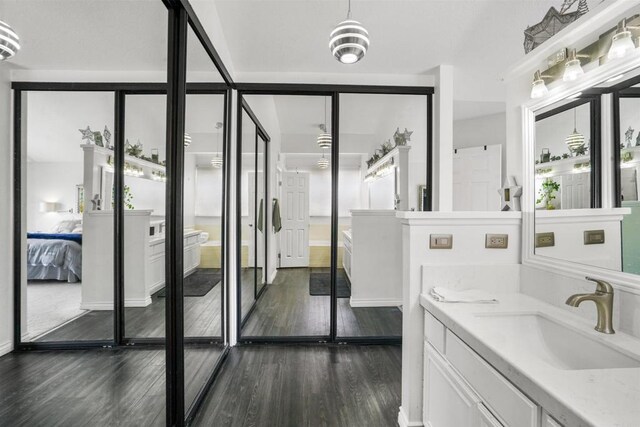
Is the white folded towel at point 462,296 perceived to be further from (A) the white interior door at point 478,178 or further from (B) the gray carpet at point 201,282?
(A) the white interior door at point 478,178

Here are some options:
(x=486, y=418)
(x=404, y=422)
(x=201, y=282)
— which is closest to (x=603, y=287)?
(x=486, y=418)

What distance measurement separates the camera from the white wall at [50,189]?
812mm

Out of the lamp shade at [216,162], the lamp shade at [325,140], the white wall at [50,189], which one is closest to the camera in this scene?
the white wall at [50,189]

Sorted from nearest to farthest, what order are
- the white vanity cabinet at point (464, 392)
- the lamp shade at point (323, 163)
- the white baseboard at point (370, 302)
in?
the white vanity cabinet at point (464, 392), the lamp shade at point (323, 163), the white baseboard at point (370, 302)

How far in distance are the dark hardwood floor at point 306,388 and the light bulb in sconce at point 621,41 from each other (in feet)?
7.05

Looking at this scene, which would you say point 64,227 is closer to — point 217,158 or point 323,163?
point 217,158

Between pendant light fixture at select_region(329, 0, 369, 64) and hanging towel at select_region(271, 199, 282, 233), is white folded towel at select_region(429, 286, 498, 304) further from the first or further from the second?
hanging towel at select_region(271, 199, 282, 233)

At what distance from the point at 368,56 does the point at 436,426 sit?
2.79m

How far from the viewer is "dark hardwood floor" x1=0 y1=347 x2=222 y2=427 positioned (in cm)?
83

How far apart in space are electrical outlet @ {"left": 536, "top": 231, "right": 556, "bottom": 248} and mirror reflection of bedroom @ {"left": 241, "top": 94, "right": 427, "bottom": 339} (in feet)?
4.58

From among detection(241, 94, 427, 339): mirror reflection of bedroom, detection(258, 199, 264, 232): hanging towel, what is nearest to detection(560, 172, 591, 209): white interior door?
detection(241, 94, 427, 339): mirror reflection of bedroom

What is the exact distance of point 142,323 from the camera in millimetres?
1350

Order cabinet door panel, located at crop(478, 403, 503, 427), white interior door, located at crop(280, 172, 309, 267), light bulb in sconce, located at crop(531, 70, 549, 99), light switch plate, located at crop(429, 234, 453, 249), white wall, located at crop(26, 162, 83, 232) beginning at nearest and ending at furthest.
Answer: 1. white wall, located at crop(26, 162, 83, 232)
2. cabinet door panel, located at crop(478, 403, 503, 427)
3. light bulb in sconce, located at crop(531, 70, 549, 99)
4. light switch plate, located at crop(429, 234, 453, 249)
5. white interior door, located at crop(280, 172, 309, 267)

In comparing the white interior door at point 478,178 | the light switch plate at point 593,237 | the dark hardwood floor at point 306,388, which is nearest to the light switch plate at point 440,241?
the light switch plate at point 593,237
